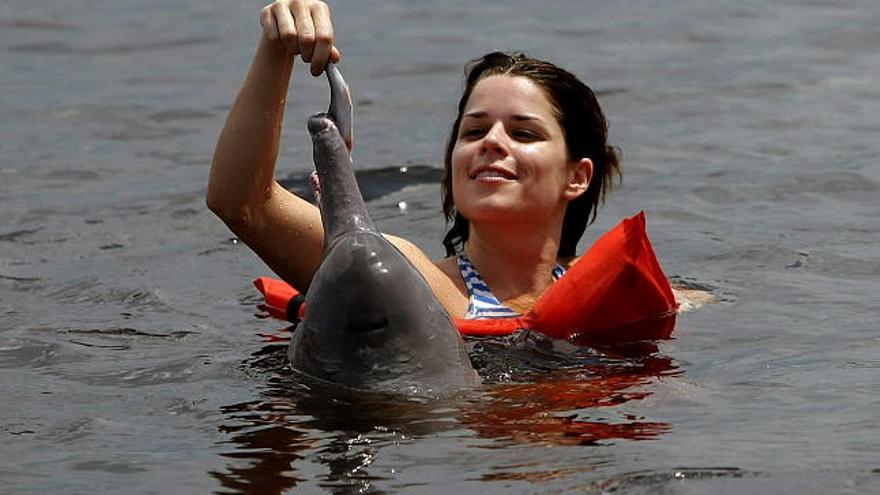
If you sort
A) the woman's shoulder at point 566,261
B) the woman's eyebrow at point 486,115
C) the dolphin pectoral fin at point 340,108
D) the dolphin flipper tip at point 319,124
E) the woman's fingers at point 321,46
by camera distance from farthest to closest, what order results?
the woman's shoulder at point 566,261, the woman's eyebrow at point 486,115, the woman's fingers at point 321,46, the dolphin pectoral fin at point 340,108, the dolphin flipper tip at point 319,124

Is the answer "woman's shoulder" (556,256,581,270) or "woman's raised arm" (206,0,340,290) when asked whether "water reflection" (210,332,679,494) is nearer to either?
"woman's raised arm" (206,0,340,290)

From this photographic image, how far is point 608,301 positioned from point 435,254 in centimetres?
231

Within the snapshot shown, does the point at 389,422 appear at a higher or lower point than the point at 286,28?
lower

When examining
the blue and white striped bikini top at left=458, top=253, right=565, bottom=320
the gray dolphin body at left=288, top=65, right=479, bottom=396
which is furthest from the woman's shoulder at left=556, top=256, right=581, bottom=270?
the gray dolphin body at left=288, top=65, right=479, bottom=396

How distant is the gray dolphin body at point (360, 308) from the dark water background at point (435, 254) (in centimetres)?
11

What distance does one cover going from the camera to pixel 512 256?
20.7 ft

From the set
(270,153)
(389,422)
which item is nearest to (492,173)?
(270,153)

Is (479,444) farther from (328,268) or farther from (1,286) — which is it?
(1,286)

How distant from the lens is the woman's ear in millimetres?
6453

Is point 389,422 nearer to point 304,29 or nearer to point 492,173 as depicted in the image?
point 304,29

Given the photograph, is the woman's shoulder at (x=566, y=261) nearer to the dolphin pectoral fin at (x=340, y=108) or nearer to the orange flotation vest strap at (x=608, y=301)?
the orange flotation vest strap at (x=608, y=301)

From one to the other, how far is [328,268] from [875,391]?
1.81 m

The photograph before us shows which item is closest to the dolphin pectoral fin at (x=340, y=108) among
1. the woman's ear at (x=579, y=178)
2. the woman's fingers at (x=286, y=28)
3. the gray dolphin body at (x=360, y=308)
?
the gray dolphin body at (x=360, y=308)

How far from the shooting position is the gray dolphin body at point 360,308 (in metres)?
4.69
